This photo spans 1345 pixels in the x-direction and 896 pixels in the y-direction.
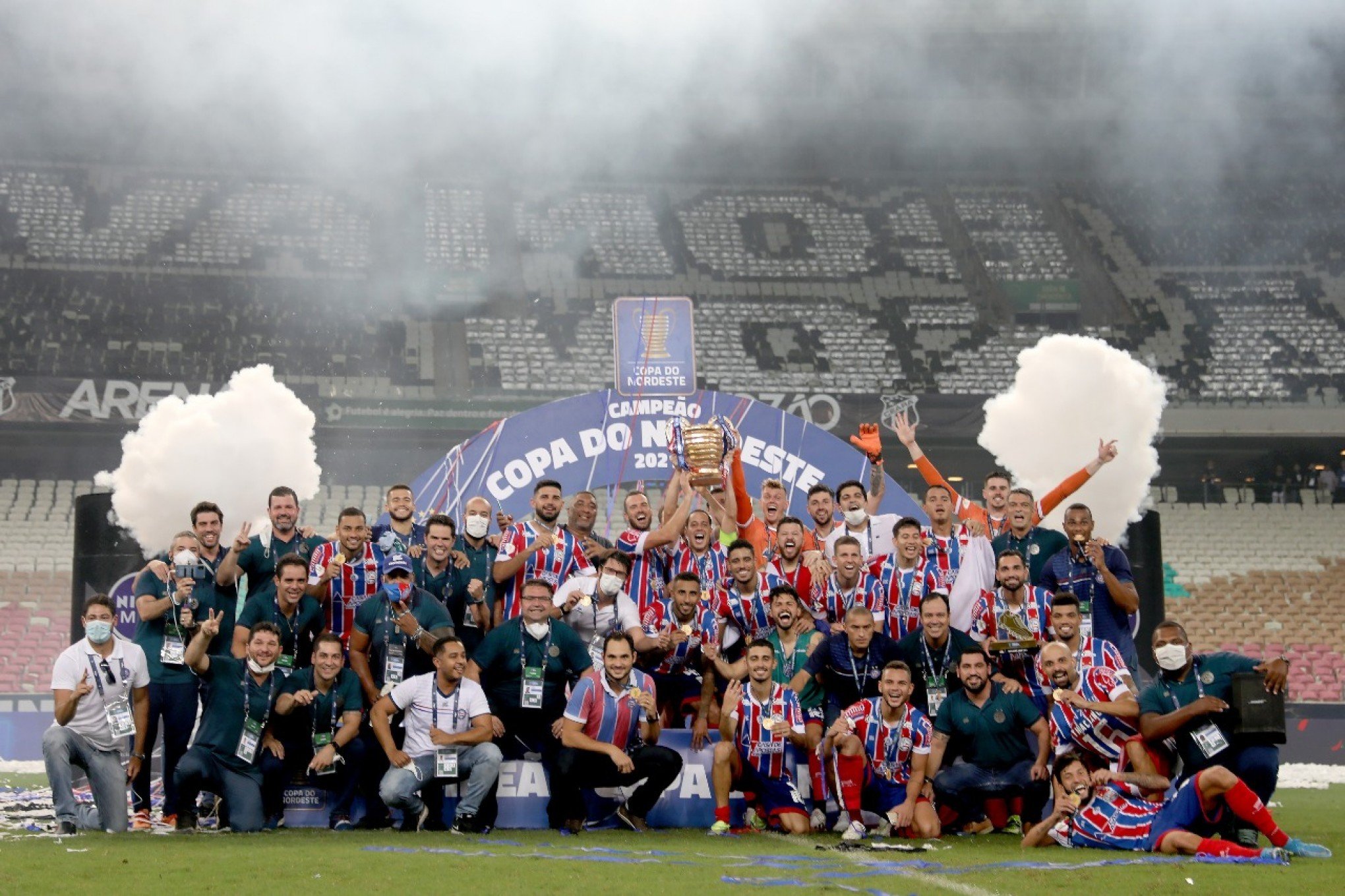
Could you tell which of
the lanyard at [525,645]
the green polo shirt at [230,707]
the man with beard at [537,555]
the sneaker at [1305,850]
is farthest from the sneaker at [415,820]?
the sneaker at [1305,850]

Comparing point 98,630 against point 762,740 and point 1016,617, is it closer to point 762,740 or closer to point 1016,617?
point 762,740

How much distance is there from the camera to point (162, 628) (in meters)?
8.37

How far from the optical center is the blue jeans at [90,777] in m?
7.70

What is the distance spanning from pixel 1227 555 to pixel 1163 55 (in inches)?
437

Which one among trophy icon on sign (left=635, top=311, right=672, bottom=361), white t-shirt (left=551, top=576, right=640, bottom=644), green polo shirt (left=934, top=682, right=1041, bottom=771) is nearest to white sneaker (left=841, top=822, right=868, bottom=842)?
green polo shirt (left=934, top=682, right=1041, bottom=771)

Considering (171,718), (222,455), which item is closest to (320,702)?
(171,718)

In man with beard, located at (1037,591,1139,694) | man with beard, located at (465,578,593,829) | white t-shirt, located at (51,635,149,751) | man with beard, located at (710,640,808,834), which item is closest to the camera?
man with beard, located at (1037,591,1139,694)

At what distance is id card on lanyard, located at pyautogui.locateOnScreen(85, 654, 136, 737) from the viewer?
7730 millimetres

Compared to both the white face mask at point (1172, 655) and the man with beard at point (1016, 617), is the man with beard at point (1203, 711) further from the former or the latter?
the man with beard at point (1016, 617)

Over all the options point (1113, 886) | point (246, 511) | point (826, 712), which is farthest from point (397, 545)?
point (246, 511)

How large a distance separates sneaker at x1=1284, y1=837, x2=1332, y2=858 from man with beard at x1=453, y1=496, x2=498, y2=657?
4096 mm

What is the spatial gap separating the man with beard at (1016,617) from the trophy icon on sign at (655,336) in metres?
4.07

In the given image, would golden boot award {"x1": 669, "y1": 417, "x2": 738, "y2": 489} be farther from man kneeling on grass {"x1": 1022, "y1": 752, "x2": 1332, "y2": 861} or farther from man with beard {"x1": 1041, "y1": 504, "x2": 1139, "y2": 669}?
man kneeling on grass {"x1": 1022, "y1": 752, "x2": 1332, "y2": 861}

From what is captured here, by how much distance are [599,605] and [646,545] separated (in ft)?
1.89
